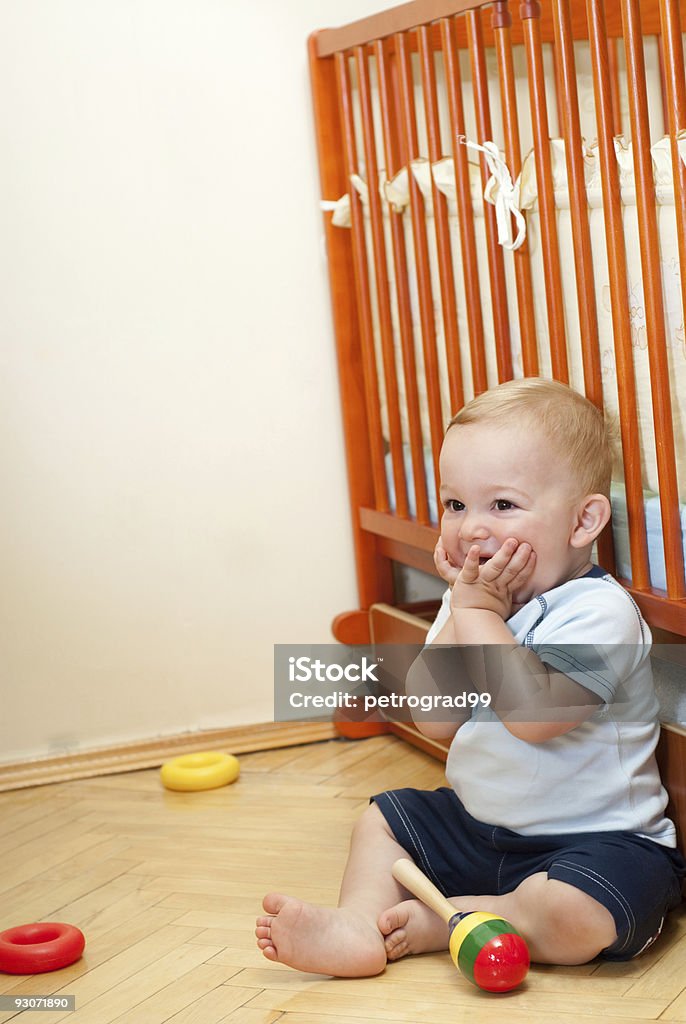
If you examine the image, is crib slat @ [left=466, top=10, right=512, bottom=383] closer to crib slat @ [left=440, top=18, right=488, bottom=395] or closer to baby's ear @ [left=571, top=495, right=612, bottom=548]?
crib slat @ [left=440, top=18, right=488, bottom=395]

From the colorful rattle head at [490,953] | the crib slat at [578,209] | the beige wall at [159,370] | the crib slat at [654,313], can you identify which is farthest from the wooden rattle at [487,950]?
the beige wall at [159,370]

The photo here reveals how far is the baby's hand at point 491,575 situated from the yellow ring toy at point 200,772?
24.8 inches

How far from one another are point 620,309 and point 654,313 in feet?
0.16

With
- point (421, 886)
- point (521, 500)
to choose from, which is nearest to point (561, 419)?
point (521, 500)

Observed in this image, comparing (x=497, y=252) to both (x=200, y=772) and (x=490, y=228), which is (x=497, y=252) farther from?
(x=200, y=772)

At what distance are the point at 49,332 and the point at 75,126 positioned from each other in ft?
0.93

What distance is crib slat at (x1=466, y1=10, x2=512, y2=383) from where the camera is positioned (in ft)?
4.38

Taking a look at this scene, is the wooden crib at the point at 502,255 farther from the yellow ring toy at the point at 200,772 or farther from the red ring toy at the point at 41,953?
the red ring toy at the point at 41,953

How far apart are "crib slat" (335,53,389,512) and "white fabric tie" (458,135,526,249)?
1.34ft

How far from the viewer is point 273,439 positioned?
179 cm

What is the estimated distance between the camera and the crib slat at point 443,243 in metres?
1.46

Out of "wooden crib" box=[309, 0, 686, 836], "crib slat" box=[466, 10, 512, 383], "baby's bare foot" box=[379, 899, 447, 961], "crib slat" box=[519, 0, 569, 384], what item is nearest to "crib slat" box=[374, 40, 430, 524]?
"wooden crib" box=[309, 0, 686, 836]

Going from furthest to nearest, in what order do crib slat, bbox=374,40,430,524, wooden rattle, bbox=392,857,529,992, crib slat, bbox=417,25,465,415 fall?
crib slat, bbox=374,40,430,524 < crib slat, bbox=417,25,465,415 < wooden rattle, bbox=392,857,529,992

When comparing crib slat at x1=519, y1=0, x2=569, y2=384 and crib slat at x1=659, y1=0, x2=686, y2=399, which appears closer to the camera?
crib slat at x1=659, y1=0, x2=686, y2=399
